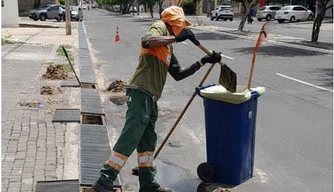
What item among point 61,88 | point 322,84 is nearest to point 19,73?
point 61,88

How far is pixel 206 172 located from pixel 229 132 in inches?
21.6

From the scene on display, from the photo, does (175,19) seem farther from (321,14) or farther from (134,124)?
(321,14)

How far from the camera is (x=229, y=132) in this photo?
4.33 meters

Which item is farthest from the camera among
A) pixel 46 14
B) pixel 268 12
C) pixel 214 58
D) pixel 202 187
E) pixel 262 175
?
pixel 268 12

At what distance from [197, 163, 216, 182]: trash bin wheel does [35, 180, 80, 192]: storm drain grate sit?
1171 mm

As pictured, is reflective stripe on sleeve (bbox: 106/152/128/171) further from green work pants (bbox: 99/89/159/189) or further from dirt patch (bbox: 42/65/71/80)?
dirt patch (bbox: 42/65/71/80)

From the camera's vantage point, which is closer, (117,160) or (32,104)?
(117,160)

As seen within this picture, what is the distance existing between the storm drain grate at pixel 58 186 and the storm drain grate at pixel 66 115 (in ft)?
7.71

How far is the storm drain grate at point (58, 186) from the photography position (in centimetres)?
429

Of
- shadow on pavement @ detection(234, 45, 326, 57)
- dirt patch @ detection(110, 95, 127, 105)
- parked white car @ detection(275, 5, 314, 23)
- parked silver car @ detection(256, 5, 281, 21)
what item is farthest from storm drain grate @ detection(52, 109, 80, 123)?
parked silver car @ detection(256, 5, 281, 21)

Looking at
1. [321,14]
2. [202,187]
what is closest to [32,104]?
[202,187]

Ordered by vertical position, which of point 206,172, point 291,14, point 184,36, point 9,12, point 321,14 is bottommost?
point 206,172

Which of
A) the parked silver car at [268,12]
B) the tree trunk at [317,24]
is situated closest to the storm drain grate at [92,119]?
A: the tree trunk at [317,24]

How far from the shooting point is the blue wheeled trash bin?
426 centimetres
